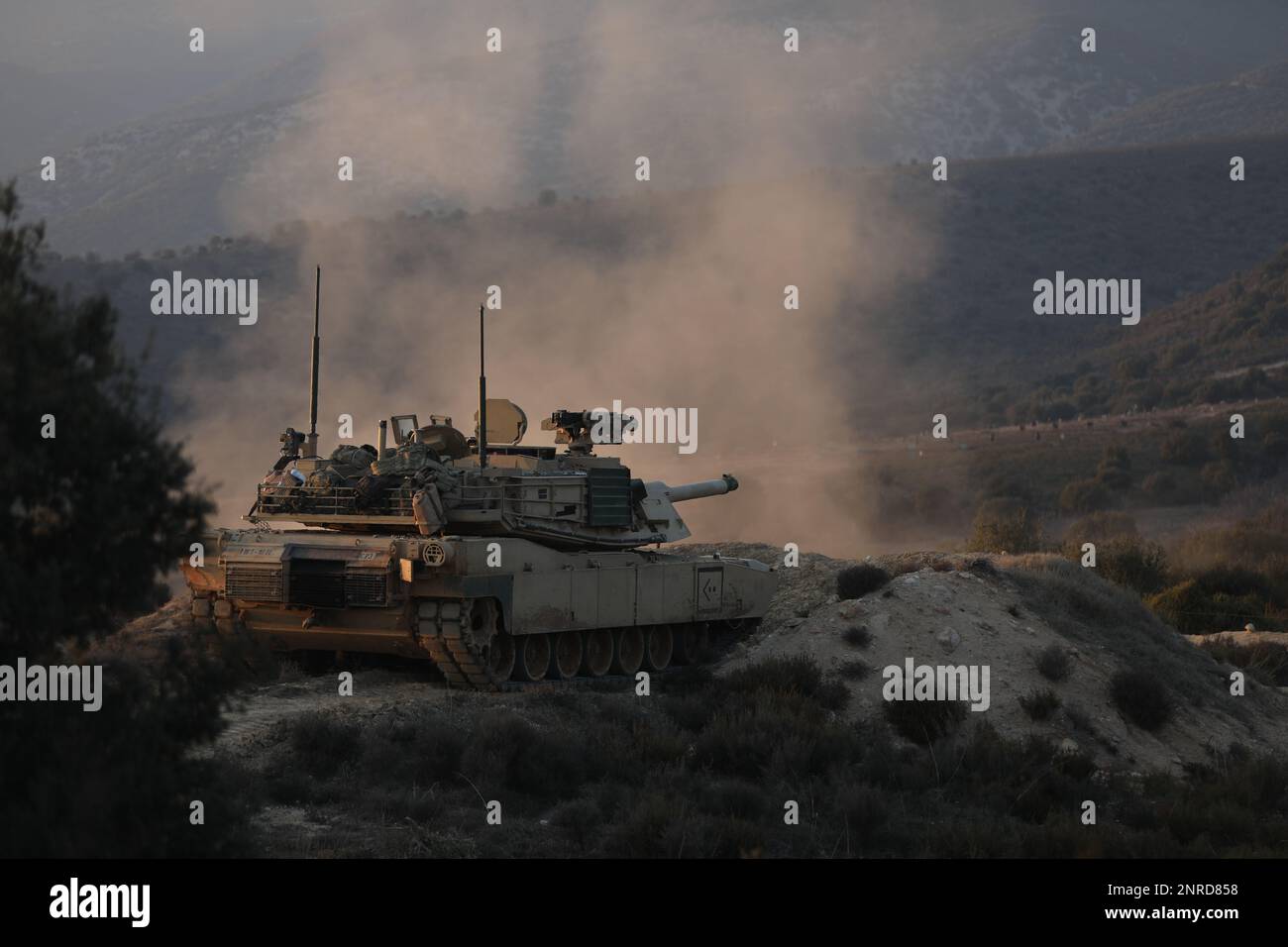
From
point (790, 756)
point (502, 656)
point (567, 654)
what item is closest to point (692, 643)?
point (567, 654)

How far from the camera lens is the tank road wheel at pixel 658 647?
21.6 metres

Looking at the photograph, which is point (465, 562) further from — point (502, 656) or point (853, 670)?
point (853, 670)

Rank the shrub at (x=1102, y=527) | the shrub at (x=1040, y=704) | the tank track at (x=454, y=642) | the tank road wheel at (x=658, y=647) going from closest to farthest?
the tank track at (x=454, y=642) → the shrub at (x=1040, y=704) → the tank road wheel at (x=658, y=647) → the shrub at (x=1102, y=527)

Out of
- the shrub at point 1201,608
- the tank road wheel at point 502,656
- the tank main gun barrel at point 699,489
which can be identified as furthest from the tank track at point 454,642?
the shrub at point 1201,608

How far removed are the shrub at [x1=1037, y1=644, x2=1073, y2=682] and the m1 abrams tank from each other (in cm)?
445

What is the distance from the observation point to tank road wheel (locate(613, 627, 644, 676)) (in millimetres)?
21016

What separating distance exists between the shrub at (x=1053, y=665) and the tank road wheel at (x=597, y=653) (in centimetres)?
534

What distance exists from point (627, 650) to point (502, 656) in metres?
2.56

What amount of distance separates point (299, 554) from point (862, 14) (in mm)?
175834

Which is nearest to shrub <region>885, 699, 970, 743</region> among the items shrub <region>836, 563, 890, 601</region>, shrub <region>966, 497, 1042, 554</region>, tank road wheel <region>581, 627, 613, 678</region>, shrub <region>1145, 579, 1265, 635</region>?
tank road wheel <region>581, 627, 613, 678</region>

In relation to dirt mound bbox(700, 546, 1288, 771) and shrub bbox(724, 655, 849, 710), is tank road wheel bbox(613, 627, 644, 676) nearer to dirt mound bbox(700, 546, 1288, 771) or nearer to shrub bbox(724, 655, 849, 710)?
dirt mound bbox(700, 546, 1288, 771)

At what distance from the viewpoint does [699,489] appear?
2380 cm

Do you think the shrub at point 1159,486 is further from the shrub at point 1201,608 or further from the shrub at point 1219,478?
the shrub at point 1201,608
